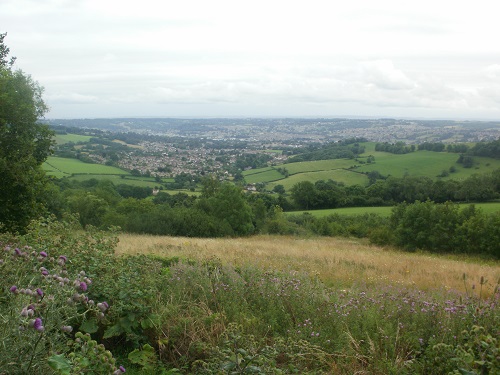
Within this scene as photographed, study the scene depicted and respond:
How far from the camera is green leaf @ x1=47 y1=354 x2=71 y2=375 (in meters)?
2.48

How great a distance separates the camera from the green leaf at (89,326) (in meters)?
4.15

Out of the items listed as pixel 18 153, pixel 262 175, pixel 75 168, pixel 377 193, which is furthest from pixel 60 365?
pixel 262 175

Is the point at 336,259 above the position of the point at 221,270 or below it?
below

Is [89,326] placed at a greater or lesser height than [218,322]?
greater

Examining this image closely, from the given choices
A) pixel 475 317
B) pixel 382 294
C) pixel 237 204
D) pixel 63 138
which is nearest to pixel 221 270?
pixel 382 294

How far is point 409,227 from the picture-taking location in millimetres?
29781

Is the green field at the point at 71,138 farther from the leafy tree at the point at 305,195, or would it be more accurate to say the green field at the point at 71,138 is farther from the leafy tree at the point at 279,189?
the leafy tree at the point at 305,195

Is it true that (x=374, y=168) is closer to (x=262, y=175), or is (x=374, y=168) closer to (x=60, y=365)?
(x=262, y=175)

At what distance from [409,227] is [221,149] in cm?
10101

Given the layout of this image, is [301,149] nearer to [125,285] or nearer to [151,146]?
[151,146]

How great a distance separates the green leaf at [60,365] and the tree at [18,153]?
1130cm

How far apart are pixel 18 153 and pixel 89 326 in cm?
1066

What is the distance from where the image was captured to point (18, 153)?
12.7 metres

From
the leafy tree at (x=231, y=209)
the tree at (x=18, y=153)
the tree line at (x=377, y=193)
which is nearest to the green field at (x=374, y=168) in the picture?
the tree line at (x=377, y=193)
